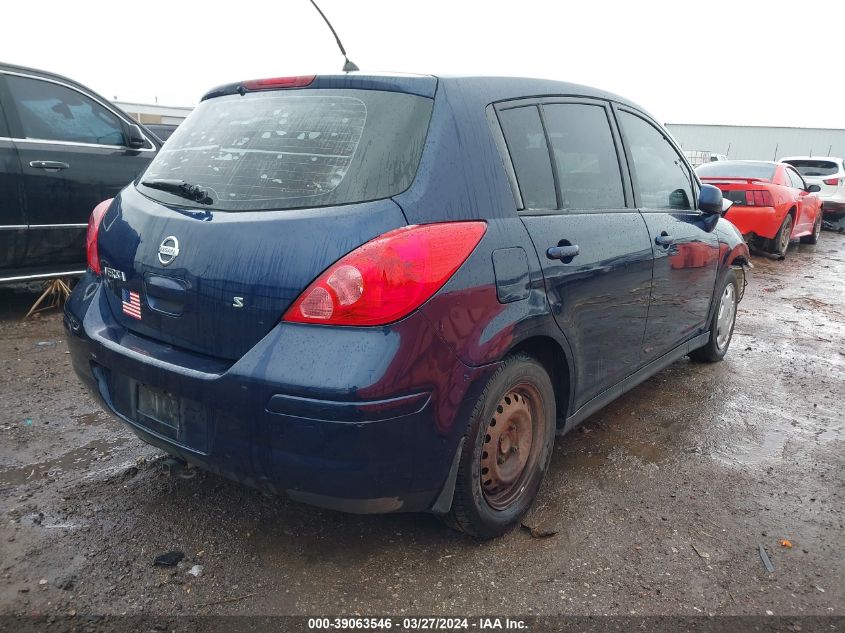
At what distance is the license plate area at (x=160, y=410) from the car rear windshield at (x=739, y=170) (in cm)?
940

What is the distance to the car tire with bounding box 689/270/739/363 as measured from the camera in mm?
4465

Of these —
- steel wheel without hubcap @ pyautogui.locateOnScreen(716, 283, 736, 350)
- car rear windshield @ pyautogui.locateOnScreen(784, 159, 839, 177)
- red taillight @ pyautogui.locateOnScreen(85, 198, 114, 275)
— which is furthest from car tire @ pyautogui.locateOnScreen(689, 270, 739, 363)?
car rear windshield @ pyautogui.locateOnScreen(784, 159, 839, 177)

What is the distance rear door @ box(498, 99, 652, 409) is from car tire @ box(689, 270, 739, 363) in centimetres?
148

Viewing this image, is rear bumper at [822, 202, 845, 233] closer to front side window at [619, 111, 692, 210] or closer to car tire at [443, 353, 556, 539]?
front side window at [619, 111, 692, 210]

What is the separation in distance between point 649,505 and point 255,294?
6.30ft

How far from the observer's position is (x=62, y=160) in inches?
197

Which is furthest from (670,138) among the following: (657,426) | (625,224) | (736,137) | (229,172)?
(736,137)

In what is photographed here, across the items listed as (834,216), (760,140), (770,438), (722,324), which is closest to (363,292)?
(770,438)

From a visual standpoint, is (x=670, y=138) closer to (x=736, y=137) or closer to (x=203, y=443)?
(x=203, y=443)

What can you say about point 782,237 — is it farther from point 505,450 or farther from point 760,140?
→ point 760,140

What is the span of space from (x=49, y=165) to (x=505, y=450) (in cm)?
430

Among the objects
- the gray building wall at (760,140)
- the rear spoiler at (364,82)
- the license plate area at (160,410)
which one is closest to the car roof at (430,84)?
the rear spoiler at (364,82)

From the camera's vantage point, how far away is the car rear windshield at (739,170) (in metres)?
9.88

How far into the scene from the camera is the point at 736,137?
45344mm
